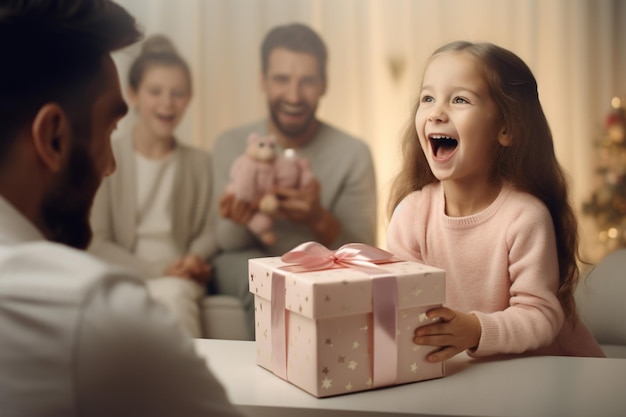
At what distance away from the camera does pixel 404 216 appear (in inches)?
40.1

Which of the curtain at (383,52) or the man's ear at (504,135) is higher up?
the curtain at (383,52)

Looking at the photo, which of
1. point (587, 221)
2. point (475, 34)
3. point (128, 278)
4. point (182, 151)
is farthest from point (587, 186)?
point (128, 278)

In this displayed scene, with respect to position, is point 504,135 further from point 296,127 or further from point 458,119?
point 296,127

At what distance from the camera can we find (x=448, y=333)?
0.87 meters

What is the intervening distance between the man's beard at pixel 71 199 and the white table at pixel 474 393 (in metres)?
0.26

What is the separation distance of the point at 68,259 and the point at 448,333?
48 cm

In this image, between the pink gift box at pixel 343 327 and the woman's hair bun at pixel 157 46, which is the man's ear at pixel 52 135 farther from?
the woman's hair bun at pixel 157 46

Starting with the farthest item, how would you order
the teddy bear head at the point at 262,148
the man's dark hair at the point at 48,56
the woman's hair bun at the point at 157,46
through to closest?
the woman's hair bun at the point at 157,46
the teddy bear head at the point at 262,148
the man's dark hair at the point at 48,56

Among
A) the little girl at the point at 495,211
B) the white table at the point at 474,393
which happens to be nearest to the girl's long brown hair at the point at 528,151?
the little girl at the point at 495,211

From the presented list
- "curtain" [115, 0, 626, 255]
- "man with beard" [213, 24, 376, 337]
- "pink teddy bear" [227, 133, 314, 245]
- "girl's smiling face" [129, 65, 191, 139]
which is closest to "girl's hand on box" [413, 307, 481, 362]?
"man with beard" [213, 24, 376, 337]

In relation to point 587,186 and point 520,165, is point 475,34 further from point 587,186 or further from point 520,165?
point 520,165

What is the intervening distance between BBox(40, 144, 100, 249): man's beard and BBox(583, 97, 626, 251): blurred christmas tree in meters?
2.74

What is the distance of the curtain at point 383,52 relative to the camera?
3.03 m

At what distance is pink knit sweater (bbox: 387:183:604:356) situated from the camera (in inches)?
35.3
